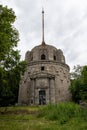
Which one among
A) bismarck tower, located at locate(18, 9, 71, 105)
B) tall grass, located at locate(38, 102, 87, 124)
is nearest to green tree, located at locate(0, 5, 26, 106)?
bismarck tower, located at locate(18, 9, 71, 105)

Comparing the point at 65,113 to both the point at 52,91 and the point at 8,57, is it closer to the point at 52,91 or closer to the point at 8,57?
the point at 8,57

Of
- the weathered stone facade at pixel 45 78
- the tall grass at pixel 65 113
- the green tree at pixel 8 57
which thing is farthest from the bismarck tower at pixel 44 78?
the tall grass at pixel 65 113

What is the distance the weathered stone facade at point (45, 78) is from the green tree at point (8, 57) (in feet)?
14.5

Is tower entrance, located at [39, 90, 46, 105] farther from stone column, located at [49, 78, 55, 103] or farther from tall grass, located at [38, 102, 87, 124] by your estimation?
tall grass, located at [38, 102, 87, 124]

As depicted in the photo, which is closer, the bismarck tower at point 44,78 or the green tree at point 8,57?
the green tree at point 8,57

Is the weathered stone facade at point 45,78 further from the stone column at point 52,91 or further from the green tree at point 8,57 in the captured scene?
the green tree at point 8,57

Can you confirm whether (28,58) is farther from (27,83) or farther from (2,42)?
(2,42)

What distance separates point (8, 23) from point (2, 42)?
1907 mm

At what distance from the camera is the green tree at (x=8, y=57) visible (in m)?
16.5

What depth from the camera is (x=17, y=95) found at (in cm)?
4538

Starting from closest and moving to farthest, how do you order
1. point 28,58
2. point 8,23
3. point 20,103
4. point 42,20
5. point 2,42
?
point 2,42 < point 8,23 < point 20,103 < point 28,58 < point 42,20

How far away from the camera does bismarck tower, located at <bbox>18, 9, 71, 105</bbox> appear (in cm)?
3909

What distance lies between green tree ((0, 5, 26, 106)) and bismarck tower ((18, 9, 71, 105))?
4.40 m

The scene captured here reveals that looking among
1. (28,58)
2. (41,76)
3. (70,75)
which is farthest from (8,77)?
(70,75)
